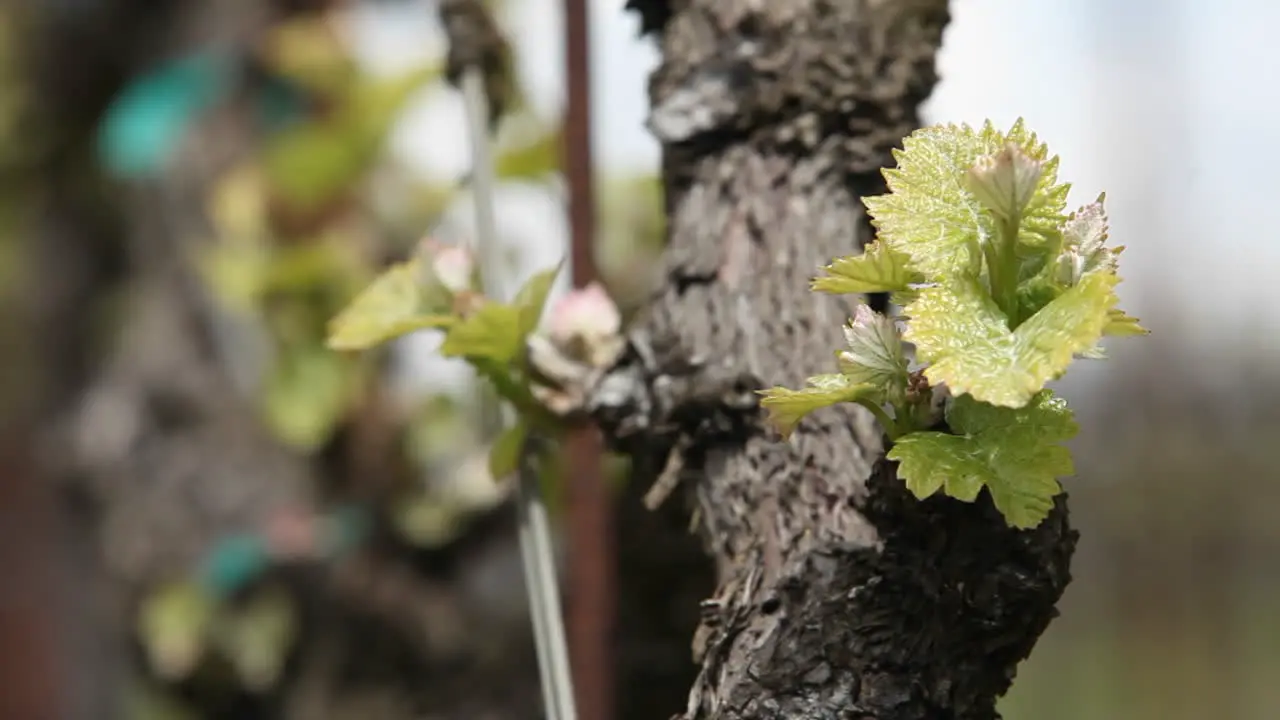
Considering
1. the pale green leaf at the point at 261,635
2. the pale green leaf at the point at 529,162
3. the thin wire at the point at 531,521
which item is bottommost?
the pale green leaf at the point at 261,635

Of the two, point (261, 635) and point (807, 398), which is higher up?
point (807, 398)

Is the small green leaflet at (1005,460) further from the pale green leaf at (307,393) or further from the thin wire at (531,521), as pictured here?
the pale green leaf at (307,393)

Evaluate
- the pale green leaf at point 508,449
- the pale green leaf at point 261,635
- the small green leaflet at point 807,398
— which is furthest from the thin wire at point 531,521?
the pale green leaf at point 261,635

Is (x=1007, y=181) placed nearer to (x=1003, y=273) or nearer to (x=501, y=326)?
(x=1003, y=273)

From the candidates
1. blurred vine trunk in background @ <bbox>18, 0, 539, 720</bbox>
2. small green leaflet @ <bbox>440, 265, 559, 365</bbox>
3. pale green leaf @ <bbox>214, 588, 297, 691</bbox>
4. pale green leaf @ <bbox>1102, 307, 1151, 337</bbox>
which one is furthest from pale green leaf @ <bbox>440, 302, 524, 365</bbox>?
pale green leaf @ <bbox>214, 588, 297, 691</bbox>

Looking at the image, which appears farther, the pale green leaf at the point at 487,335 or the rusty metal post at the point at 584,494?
the rusty metal post at the point at 584,494

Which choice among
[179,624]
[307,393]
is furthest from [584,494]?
[179,624]

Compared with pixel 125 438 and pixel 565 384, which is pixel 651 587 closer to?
pixel 565 384
